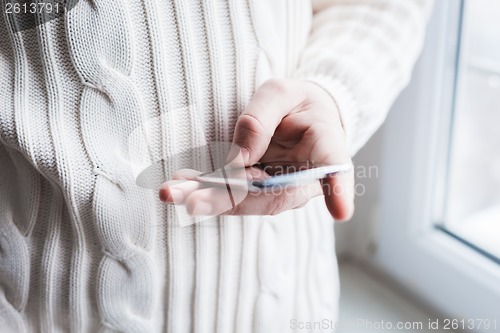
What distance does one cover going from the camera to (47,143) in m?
0.40

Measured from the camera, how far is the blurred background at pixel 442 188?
0.73 metres

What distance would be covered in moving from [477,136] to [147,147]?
526 mm

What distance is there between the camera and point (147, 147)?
436 mm

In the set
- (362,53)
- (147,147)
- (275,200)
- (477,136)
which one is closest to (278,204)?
(275,200)

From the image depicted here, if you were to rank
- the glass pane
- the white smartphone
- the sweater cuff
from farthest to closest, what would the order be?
the glass pane → the sweater cuff → the white smartphone

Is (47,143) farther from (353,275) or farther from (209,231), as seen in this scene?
(353,275)

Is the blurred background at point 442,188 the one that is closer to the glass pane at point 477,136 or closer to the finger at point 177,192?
the glass pane at point 477,136

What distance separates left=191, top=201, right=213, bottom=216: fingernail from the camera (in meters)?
0.37

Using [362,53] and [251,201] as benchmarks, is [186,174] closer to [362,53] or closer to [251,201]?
[251,201]

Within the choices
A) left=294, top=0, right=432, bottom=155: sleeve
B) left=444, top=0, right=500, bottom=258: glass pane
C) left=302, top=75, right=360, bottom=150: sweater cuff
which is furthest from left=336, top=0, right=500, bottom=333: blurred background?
left=302, top=75, right=360, bottom=150: sweater cuff

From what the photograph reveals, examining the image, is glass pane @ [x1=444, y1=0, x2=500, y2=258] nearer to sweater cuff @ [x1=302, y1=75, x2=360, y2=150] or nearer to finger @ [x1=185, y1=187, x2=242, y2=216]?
sweater cuff @ [x1=302, y1=75, x2=360, y2=150]

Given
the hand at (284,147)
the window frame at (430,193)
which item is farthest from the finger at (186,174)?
the window frame at (430,193)

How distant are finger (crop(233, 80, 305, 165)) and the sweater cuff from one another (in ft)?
0.20

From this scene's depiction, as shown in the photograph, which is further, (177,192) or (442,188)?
(442,188)
